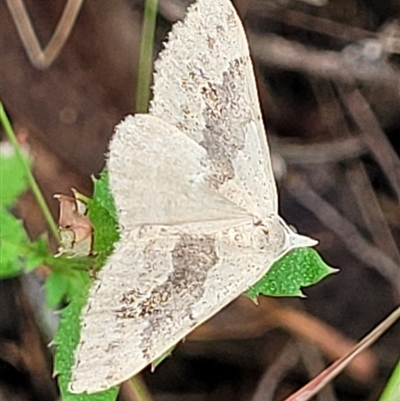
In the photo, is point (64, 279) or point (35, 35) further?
point (35, 35)

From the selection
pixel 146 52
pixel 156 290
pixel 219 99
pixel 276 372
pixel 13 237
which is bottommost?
pixel 276 372

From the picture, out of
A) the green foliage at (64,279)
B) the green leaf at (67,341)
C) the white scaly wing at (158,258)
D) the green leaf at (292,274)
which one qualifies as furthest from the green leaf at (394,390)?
the green foliage at (64,279)

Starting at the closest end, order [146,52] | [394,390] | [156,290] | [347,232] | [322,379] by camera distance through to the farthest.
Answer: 1. [156,290]
2. [394,390]
3. [322,379]
4. [146,52]
5. [347,232]

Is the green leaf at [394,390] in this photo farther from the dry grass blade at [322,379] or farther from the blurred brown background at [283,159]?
the blurred brown background at [283,159]

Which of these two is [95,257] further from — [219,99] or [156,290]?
[219,99]

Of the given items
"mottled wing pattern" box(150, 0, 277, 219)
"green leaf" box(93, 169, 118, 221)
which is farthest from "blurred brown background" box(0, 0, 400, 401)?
"mottled wing pattern" box(150, 0, 277, 219)

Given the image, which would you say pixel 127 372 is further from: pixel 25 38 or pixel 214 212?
A: pixel 25 38

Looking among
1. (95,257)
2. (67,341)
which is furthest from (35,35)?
(67,341)
